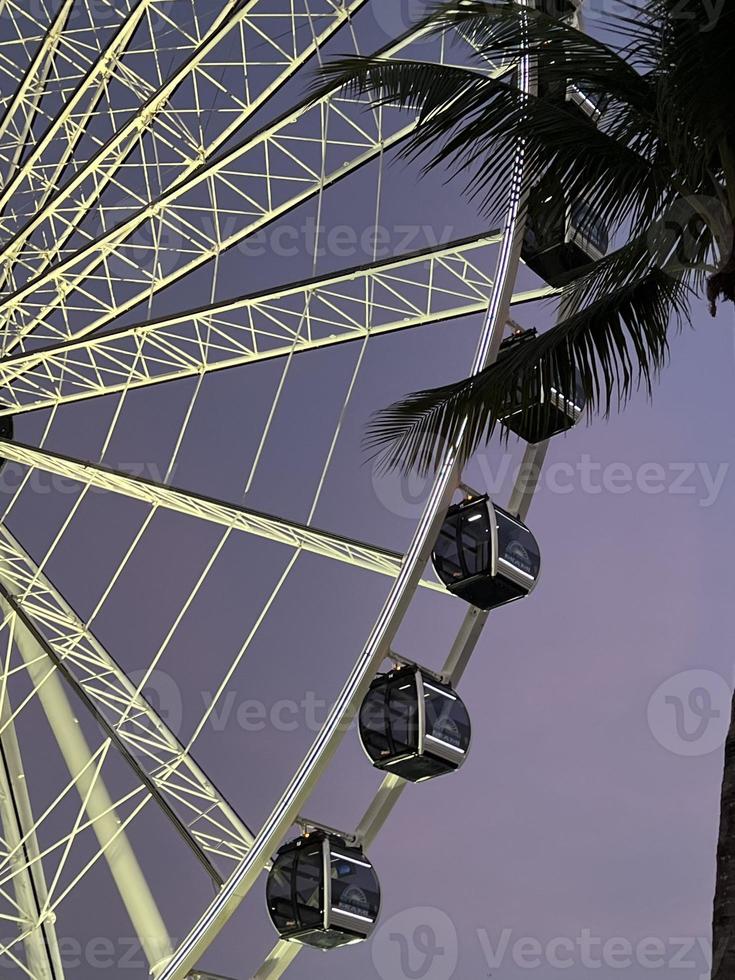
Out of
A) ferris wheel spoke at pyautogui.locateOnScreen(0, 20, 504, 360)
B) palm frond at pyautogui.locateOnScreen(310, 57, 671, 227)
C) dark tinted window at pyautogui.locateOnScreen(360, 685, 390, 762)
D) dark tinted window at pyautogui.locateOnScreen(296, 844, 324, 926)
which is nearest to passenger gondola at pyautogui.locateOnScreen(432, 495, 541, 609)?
dark tinted window at pyautogui.locateOnScreen(360, 685, 390, 762)

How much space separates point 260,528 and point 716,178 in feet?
23.3

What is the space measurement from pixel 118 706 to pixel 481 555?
544cm

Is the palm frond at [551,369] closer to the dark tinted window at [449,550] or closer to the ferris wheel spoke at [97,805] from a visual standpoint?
the dark tinted window at [449,550]

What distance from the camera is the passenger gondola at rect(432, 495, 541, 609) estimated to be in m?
12.6

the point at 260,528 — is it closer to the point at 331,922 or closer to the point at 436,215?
the point at 331,922

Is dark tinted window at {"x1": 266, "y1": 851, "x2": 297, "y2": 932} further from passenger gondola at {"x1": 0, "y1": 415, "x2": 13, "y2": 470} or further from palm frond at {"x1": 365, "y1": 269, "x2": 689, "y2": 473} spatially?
passenger gondola at {"x1": 0, "y1": 415, "x2": 13, "y2": 470}

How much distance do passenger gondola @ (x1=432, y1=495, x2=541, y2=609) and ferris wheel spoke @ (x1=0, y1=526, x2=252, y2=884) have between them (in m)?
3.41

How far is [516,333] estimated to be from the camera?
12617 mm

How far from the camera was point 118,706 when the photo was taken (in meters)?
16.4

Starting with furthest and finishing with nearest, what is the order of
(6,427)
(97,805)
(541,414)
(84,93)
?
(6,427)
(84,93)
(97,805)
(541,414)

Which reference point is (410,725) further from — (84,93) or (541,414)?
→ (84,93)

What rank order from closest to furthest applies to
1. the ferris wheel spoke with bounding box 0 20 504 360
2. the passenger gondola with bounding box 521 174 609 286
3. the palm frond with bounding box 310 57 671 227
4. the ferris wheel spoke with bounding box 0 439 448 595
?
the palm frond with bounding box 310 57 671 227
the passenger gondola with bounding box 521 174 609 286
the ferris wheel spoke with bounding box 0 439 448 595
the ferris wheel spoke with bounding box 0 20 504 360

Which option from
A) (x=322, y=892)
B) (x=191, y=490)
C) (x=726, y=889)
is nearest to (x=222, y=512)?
(x=191, y=490)

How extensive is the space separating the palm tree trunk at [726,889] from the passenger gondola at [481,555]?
12.8 ft
